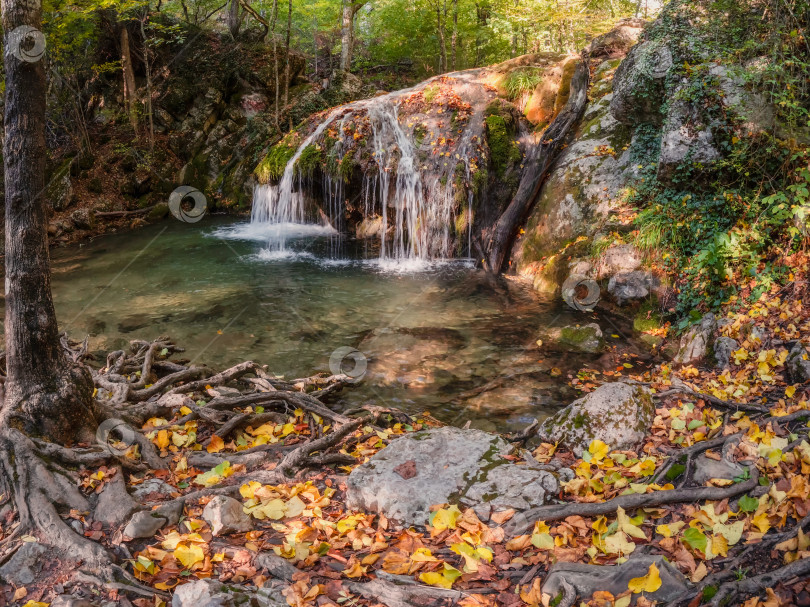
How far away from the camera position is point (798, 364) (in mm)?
4148

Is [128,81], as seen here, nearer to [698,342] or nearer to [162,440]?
[162,440]

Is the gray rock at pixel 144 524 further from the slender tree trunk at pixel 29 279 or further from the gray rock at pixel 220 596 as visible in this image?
the slender tree trunk at pixel 29 279

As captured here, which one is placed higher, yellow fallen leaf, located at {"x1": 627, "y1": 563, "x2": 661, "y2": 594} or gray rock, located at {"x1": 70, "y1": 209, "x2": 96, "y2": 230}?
gray rock, located at {"x1": 70, "y1": 209, "x2": 96, "y2": 230}

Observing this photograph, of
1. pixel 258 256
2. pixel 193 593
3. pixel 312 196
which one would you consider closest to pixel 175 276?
pixel 258 256

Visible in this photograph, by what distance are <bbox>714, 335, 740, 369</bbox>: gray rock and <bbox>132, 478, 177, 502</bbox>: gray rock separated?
510cm

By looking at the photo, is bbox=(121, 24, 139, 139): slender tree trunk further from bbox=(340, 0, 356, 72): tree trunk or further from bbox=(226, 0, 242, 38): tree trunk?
bbox=(340, 0, 356, 72): tree trunk

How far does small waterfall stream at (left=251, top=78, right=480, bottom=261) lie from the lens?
1104cm

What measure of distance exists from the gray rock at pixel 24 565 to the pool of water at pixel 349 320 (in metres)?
3.16

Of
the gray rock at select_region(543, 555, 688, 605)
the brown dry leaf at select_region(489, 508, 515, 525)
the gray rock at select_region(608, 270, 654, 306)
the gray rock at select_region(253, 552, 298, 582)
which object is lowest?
the gray rock at select_region(253, 552, 298, 582)

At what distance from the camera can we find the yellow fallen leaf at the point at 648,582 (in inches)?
81.5

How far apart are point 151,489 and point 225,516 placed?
70 centimetres

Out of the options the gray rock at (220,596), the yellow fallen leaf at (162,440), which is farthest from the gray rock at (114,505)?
the yellow fallen leaf at (162,440)

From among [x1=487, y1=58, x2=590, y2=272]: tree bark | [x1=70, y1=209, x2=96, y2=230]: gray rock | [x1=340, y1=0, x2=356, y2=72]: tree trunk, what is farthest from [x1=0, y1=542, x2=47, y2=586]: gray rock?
[x1=340, y1=0, x2=356, y2=72]: tree trunk

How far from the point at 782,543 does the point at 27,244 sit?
169 inches
